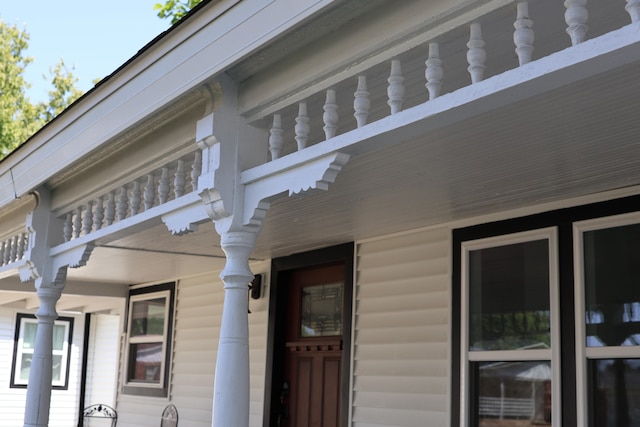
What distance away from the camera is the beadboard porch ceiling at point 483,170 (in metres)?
3.88

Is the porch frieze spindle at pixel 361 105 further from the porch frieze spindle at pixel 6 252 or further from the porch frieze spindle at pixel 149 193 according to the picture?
the porch frieze spindle at pixel 6 252

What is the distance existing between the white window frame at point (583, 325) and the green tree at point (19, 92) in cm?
1938

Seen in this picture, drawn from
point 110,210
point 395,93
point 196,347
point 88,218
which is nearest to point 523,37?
point 395,93

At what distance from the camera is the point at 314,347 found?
7.83 metres

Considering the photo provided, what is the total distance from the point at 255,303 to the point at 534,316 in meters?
3.72

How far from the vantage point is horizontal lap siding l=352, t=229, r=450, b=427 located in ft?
21.1

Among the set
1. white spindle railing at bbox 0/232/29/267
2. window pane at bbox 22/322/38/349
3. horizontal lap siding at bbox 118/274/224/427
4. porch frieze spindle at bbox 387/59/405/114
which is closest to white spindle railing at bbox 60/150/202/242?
white spindle railing at bbox 0/232/29/267

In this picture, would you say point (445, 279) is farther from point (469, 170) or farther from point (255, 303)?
point (255, 303)

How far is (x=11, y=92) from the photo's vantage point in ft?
76.1

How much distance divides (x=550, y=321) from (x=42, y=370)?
3942mm

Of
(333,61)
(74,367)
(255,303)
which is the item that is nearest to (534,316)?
(333,61)

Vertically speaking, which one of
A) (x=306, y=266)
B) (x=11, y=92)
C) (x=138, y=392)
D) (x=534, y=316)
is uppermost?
(x=11, y=92)

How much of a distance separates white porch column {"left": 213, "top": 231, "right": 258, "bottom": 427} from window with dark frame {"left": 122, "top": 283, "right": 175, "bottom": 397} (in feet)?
21.6

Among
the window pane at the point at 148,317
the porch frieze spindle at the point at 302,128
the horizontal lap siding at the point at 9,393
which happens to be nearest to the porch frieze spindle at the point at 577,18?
the porch frieze spindle at the point at 302,128
